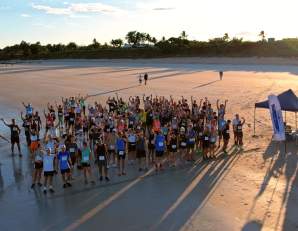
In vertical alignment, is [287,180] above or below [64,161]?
below

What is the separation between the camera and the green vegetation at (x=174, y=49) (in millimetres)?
68000

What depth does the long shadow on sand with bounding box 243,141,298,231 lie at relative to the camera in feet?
34.6

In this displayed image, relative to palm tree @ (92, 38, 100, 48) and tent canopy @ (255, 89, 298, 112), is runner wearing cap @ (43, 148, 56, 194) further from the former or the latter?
palm tree @ (92, 38, 100, 48)

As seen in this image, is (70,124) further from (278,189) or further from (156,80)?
(156,80)

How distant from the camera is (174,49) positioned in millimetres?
83688

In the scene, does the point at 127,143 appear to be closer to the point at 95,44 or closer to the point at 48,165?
the point at 48,165

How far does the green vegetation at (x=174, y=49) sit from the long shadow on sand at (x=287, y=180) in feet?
157

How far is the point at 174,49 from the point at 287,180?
71.7m

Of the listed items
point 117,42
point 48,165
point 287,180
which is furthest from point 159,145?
point 117,42

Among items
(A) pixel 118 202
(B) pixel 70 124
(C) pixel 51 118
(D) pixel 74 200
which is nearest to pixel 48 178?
(D) pixel 74 200

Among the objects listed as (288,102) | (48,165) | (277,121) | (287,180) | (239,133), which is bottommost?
(287,180)

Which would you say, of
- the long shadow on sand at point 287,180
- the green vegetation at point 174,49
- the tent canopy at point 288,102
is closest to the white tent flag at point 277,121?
the long shadow on sand at point 287,180

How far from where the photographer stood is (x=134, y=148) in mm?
15562

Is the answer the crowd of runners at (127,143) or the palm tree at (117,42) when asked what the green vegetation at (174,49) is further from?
the crowd of runners at (127,143)
